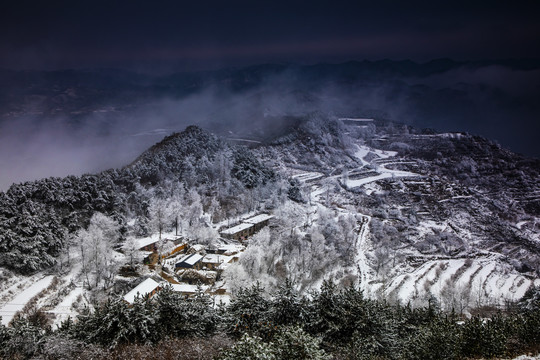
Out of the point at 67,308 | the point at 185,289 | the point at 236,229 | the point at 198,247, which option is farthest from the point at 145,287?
the point at 236,229

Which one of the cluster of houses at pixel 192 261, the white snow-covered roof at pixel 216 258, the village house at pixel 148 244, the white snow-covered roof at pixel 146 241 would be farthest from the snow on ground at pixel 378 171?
the village house at pixel 148 244

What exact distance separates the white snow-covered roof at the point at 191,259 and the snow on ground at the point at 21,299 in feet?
46.4

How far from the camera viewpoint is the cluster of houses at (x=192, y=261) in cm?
3409

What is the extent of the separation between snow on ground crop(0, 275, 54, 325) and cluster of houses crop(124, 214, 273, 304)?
9325 millimetres

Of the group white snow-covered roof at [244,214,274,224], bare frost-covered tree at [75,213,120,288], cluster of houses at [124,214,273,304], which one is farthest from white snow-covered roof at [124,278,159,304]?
white snow-covered roof at [244,214,274,224]

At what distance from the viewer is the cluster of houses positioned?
34.1 meters

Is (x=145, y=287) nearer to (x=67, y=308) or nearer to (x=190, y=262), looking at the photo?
(x=67, y=308)

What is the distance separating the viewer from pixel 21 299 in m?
30.5

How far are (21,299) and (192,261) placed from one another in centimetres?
1719

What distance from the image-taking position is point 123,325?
594 inches

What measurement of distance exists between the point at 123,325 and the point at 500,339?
17226 millimetres

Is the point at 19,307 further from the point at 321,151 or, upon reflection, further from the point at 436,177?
the point at 436,177

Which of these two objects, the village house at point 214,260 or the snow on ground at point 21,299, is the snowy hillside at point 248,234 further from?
the village house at point 214,260

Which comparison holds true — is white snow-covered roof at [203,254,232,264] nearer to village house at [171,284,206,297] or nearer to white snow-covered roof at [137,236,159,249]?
village house at [171,284,206,297]
